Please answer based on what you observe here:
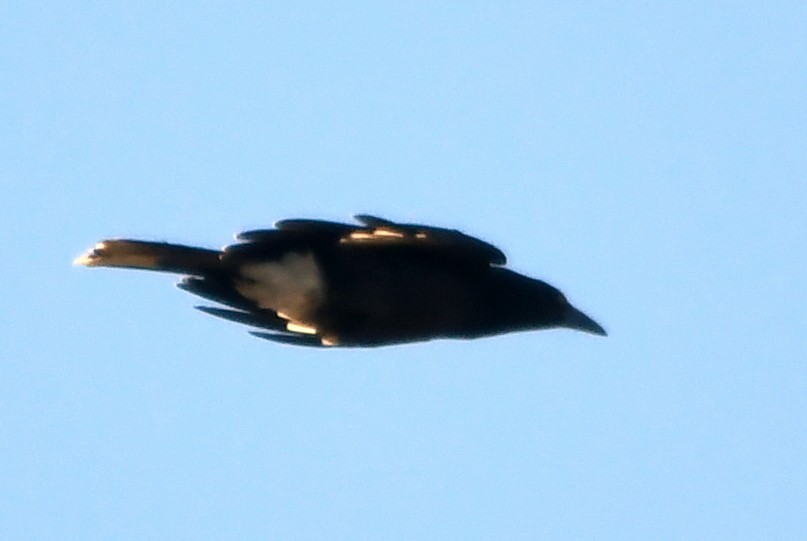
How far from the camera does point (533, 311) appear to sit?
1353 cm

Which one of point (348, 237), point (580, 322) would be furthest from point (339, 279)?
point (580, 322)

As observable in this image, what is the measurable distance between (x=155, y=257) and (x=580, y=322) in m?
2.77

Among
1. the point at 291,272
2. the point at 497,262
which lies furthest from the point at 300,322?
the point at 497,262

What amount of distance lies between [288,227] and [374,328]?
2.46 ft

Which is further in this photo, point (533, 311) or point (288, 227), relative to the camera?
point (533, 311)

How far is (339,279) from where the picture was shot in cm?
1284

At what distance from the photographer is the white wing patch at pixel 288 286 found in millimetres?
12781

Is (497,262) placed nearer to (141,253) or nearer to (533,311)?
(533,311)

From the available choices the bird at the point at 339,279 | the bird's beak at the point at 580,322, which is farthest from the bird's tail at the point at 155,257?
the bird's beak at the point at 580,322

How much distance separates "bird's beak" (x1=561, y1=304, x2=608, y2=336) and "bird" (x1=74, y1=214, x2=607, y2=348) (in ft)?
3.02

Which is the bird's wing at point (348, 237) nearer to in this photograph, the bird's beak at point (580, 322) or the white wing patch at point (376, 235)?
the white wing patch at point (376, 235)

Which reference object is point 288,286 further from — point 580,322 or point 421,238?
point 580,322

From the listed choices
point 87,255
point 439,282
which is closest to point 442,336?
point 439,282

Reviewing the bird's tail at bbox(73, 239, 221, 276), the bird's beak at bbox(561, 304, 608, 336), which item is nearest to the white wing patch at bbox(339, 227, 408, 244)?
the bird's tail at bbox(73, 239, 221, 276)
